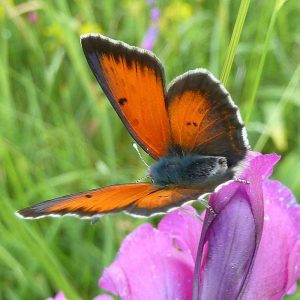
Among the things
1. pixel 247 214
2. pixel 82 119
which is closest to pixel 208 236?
pixel 247 214

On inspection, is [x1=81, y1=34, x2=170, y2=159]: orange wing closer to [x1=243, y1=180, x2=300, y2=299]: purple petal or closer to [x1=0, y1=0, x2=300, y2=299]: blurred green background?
[x1=243, y1=180, x2=300, y2=299]: purple petal

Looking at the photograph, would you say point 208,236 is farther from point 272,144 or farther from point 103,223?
point 272,144

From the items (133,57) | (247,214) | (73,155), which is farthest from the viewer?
(73,155)

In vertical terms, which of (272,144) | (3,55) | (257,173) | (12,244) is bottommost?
(12,244)

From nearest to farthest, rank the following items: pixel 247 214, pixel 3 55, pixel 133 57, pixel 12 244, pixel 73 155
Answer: pixel 247 214 → pixel 133 57 → pixel 12 244 → pixel 73 155 → pixel 3 55

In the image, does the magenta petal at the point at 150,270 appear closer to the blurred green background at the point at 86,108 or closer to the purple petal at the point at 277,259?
the purple petal at the point at 277,259

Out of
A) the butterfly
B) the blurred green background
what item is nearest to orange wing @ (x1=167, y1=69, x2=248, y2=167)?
the butterfly
